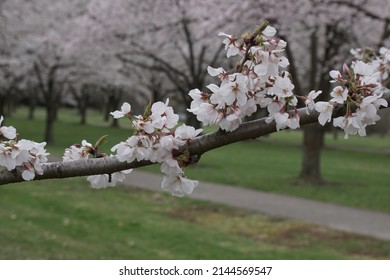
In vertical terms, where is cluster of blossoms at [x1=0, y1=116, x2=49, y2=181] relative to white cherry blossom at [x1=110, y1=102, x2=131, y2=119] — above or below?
below

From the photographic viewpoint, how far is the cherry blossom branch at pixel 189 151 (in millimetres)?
1448

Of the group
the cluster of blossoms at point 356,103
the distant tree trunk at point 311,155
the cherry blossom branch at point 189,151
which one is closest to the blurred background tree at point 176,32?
the distant tree trunk at point 311,155

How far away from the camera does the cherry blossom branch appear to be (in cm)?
145

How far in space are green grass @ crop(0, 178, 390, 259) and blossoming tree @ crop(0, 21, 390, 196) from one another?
17.1 feet

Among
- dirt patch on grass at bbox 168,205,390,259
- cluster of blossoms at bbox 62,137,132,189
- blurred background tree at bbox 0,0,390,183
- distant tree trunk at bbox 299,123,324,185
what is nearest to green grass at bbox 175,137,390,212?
distant tree trunk at bbox 299,123,324,185

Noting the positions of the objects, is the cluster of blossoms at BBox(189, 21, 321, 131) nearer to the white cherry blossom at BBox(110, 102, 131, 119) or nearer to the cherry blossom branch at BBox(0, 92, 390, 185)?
the cherry blossom branch at BBox(0, 92, 390, 185)

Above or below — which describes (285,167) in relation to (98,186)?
below

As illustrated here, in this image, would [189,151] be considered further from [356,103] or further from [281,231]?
[281,231]

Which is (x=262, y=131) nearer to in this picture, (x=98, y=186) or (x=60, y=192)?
(x=98, y=186)

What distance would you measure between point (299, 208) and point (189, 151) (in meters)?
9.07

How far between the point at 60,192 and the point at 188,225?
3.68 m

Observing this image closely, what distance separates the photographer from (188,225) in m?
8.42

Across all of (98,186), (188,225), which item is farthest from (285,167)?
(98,186)

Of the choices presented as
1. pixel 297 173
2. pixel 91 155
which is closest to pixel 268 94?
pixel 91 155
